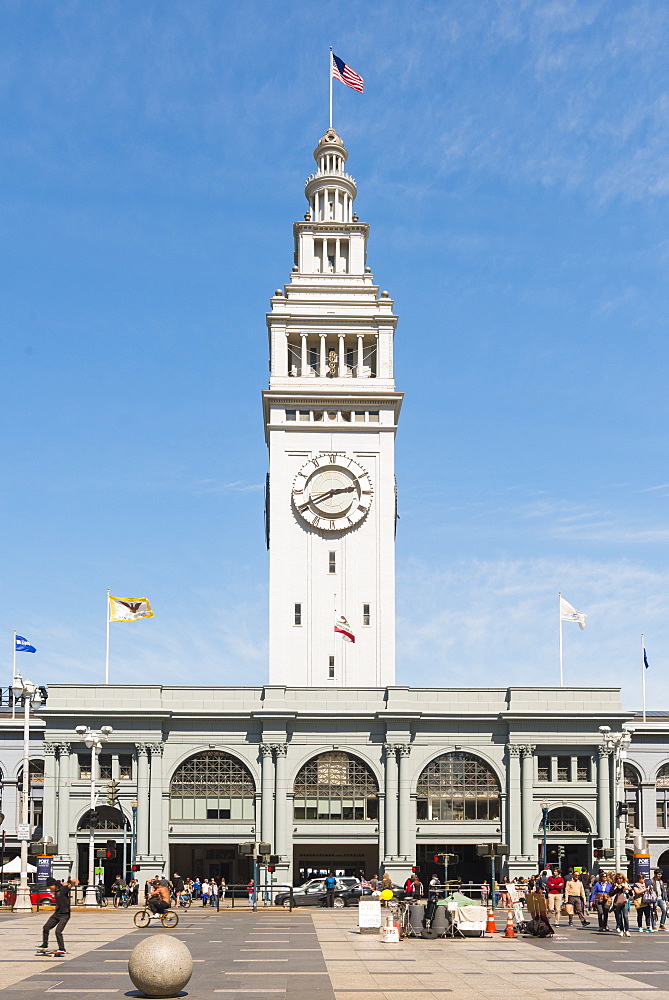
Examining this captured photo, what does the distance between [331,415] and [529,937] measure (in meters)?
53.2

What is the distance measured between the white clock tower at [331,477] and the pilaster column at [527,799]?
450 inches

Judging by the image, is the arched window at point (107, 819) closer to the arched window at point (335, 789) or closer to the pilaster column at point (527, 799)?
the arched window at point (335, 789)

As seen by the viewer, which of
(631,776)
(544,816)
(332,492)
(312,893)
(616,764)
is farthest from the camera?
(631,776)

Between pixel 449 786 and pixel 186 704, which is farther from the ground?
pixel 186 704

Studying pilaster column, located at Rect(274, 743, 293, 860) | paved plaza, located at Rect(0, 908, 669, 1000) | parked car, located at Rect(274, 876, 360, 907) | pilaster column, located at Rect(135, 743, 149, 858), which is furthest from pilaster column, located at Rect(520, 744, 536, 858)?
paved plaza, located at Rect(0, 908, 669, 1000)

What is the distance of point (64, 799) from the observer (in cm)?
7862

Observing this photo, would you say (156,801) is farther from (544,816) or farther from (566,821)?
(566,821)

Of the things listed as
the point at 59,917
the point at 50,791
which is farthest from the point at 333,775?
the point at 59,917

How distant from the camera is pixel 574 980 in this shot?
2944cm

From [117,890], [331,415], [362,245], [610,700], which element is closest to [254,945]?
[117,890]

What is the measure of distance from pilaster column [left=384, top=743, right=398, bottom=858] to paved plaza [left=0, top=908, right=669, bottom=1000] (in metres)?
27.9

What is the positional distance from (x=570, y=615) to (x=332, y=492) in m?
19.1

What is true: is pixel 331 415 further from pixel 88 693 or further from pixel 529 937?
pixel 529 937

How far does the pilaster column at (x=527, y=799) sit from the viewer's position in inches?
3086
